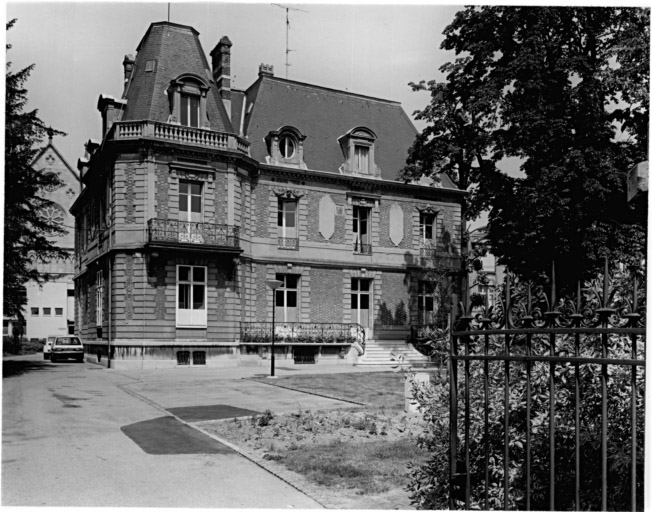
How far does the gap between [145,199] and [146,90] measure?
16.8ft

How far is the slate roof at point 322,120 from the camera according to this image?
109 ft

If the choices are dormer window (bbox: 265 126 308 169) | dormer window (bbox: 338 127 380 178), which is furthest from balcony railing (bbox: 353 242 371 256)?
dormer window (bbox: 265 126 308 169)

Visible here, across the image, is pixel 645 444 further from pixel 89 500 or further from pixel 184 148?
pixel 184 148

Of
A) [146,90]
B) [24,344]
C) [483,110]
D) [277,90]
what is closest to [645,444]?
[483,110]

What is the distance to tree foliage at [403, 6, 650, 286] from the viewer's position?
1931 centimetres

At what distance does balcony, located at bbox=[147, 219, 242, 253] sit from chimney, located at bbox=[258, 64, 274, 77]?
10043mm

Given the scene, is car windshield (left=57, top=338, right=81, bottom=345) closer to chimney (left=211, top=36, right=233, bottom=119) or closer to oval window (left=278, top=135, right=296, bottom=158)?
chimney (left=211, top=36, right=233, bottom=119)

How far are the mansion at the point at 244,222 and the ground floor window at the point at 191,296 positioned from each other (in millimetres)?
61

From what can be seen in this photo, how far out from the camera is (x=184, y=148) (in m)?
28.0

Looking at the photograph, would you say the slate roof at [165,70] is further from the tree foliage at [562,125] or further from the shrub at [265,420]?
the shrub at [265,420]

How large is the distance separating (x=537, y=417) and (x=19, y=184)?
18.6 metres

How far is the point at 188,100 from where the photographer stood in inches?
1142

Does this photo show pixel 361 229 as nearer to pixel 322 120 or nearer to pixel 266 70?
pixel 322 120

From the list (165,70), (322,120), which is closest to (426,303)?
(322,120)
